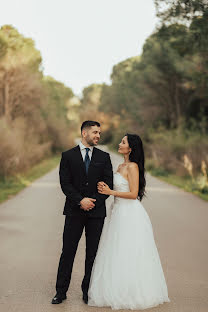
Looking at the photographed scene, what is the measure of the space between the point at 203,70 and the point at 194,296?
13905mm

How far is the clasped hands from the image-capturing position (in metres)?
4.58

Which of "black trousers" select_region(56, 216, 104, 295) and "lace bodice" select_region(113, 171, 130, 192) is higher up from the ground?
"lace bodice" select_region(113, 171, 130, 192)

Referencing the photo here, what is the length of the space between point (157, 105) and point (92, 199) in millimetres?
35539

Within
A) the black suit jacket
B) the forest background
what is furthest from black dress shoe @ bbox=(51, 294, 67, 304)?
the forest background

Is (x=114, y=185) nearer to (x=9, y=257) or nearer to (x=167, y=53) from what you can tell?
(x=9, y=257)

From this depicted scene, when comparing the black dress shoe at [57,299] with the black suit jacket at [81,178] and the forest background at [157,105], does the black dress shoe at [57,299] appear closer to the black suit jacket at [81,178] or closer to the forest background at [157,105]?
the black suit jacket at [81,178]

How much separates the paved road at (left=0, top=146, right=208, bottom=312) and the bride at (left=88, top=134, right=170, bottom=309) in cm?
19

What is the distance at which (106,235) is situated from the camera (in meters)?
4.97

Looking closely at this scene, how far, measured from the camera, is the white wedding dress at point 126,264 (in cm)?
461

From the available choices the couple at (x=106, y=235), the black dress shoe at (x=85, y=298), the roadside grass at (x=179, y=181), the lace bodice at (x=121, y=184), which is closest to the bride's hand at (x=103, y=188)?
the couple at (x=106, y=235)

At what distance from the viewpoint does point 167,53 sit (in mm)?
35094

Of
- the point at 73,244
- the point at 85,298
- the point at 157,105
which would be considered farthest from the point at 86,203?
the point at 157,105

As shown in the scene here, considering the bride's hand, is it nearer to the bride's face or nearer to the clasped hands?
the clasped hands

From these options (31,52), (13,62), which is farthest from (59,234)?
Answer: (31,52)
